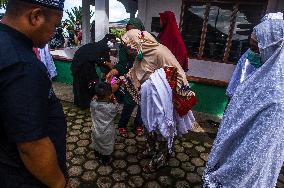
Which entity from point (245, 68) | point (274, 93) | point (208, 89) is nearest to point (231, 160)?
point (274, 93)

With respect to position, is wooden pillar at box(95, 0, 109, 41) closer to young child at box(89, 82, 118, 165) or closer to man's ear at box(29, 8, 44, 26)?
young child at box(89, 82, 118, 165)

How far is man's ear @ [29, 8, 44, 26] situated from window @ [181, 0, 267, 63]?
7.33m

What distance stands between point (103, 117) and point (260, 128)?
2142mm

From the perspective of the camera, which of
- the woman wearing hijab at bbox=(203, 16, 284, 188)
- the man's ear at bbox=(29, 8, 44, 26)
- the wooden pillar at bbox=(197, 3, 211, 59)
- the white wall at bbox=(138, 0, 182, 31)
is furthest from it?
the white wall at bbox=(138, 0, 182, 31)

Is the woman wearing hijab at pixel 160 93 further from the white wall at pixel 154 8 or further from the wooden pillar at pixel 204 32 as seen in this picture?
the white wall at pixel 154 8

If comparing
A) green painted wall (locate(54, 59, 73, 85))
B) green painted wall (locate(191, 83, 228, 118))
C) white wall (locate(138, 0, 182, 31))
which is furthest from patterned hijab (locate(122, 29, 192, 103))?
white wall (locate(138, 0, 182, 31))

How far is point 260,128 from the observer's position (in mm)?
1588

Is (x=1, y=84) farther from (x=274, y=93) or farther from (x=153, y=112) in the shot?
(x=153, y=112)

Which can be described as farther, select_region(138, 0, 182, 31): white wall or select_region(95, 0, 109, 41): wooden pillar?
select_region(95, 0, 109, 41): wooden pillar

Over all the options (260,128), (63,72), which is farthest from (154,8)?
(260,128)

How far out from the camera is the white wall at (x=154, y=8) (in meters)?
8.01

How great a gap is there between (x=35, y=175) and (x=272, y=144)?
4.71 feet

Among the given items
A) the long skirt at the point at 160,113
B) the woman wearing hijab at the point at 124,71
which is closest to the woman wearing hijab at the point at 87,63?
the woman wearing hijab at the point at 124,71

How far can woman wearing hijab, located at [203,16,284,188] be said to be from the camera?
5.12 ft
